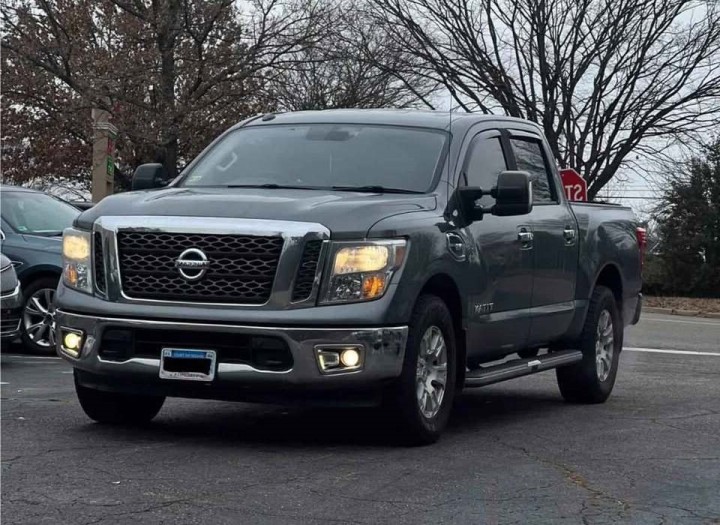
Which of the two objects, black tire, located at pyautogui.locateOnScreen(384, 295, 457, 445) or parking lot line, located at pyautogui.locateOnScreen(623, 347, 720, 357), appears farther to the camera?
parking lot line, located at pyautogui.locateOnScreen(623, 347, 720, 357)

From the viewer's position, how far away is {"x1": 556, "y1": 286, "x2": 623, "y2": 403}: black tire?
9.86 meters

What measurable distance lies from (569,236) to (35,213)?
647 centimetres

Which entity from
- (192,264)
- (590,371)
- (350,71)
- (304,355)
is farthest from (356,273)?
(350,71)

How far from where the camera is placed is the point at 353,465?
6.74 metres

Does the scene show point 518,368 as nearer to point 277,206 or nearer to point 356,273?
point 356,273

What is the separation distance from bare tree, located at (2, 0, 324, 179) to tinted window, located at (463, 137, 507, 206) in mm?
22557

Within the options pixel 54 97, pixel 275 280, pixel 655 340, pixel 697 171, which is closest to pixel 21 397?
pixel 275 280

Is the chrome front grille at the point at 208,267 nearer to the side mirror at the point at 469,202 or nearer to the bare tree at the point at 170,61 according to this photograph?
the side mirror at the point at 469,202

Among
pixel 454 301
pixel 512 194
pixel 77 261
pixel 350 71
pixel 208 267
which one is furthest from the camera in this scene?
pixel 350 71

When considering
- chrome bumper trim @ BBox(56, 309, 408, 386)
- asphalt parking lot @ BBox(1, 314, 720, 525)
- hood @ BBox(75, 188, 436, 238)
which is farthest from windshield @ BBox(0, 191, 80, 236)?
chrome bumper trim @ BBox(56, 309, 408, 386)

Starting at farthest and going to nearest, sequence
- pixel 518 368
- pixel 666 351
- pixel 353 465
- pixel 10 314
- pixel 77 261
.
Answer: pixel 666 351 → pixel 10 314 → pixel 518 368 → pixel 77 261 → pixel 353 465

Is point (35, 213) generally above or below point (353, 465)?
above

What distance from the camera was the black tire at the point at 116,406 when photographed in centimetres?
782

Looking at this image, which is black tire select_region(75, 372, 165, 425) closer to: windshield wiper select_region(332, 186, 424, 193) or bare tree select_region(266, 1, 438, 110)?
windshield wiper select_region(332, 186, 424, 193)
